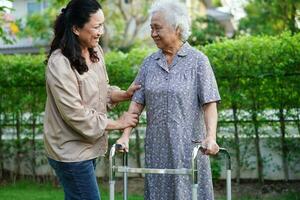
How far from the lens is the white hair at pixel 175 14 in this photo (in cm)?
363

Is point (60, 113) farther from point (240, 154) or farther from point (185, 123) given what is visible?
point (240, 154)

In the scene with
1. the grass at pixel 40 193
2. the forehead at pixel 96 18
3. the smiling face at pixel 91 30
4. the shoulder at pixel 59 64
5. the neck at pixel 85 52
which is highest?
the forehead at pixel 96 18

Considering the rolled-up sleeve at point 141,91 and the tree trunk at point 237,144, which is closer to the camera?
the rolled-up sleeve at point 141,91

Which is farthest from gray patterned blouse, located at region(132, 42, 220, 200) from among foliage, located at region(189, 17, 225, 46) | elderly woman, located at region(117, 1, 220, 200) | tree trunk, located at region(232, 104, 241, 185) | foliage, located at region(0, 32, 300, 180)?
foliage, located at region(189, 17, 225, 46)

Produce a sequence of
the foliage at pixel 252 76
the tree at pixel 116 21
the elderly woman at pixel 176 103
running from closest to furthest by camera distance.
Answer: the elderly woman at pixel 176 103 < the foliage at pixel 252 76 < the tree at pixel 116 21

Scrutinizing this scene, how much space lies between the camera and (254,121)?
7375mm

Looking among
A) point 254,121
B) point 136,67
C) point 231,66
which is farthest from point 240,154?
point 136,67

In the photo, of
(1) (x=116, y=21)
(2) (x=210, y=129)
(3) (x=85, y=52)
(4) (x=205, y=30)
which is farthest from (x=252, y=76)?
(1) (x=116, y=21)

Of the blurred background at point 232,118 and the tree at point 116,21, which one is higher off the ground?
the tree at point 116,21

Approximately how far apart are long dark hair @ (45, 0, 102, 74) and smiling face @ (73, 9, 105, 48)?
0.06ft

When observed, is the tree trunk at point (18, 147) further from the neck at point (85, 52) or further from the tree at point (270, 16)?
the tree at point (270, 16)

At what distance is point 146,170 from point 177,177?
27 cm

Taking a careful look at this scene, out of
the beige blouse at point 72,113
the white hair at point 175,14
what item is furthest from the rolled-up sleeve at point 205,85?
the beige blouse at point 72,113

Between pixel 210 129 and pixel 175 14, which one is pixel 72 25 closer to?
pixel 175 14
